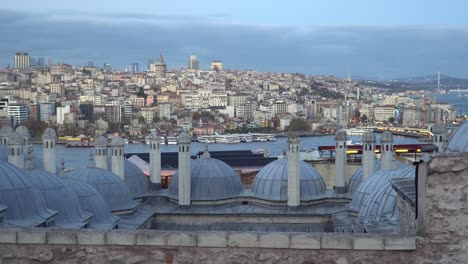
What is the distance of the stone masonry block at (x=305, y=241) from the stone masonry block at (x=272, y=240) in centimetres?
3

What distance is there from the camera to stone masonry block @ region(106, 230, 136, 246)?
328 cm

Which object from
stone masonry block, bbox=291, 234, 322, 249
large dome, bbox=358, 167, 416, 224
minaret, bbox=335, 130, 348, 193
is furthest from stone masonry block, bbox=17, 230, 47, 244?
minaret, bbox=335, 130, 348, 193

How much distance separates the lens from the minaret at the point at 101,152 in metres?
10.7

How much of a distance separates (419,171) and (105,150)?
812cm

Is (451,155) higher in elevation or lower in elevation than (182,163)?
higher

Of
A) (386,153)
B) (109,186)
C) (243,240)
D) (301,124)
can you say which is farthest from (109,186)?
(301,124)

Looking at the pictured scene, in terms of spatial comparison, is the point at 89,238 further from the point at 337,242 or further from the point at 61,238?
the point at 337,242

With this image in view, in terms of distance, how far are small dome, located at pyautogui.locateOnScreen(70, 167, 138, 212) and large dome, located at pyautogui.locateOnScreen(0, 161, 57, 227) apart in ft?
9.22

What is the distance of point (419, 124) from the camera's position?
64.6 meters

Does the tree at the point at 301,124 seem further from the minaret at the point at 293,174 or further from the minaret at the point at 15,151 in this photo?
the minaret at the point at 15,151

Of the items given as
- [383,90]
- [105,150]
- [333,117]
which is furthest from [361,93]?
[105,150]

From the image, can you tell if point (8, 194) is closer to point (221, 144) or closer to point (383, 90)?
point (221, 144)

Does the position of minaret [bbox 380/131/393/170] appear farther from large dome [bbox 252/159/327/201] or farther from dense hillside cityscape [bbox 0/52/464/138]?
dense hillside cityscape [bbox 0/52/464/138]

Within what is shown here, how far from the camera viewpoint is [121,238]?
3.28 meters
